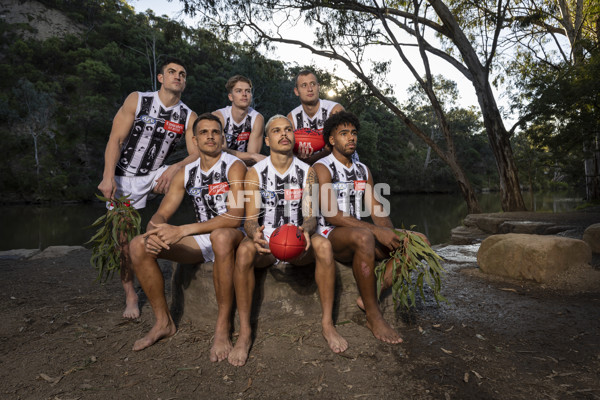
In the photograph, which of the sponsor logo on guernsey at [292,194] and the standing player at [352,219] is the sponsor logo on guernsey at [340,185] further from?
the sponsor logo on guernsey at [292,194]

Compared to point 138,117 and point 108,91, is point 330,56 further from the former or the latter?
point 108,91

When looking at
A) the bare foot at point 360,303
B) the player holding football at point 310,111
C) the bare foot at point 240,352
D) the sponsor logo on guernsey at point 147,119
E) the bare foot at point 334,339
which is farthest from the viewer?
the player holding football at point 310,111

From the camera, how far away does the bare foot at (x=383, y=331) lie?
9.79ft

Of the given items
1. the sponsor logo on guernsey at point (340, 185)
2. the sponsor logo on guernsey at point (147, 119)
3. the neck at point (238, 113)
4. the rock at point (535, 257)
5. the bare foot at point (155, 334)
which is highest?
the neck at point (238, 113)

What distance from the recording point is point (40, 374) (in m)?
2.59

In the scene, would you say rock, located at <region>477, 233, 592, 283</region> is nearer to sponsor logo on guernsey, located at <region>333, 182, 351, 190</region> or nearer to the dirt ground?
the dirt ground

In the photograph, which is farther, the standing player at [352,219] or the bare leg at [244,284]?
the standing player at [352,219]

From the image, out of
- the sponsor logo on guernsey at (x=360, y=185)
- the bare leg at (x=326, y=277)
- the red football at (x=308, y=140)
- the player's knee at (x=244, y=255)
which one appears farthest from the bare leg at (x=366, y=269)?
the red football at (x=308, y=140)

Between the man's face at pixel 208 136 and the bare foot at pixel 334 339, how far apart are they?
1.76m

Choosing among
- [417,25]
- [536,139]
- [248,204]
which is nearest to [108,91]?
[417,25]

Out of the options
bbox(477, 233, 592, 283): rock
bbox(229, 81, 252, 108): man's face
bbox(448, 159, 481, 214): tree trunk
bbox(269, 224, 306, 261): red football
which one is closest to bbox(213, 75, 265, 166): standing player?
bbox(229, 81, 252, 108): man's face

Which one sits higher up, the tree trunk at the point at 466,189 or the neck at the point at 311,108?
the neck at the point at 311,108

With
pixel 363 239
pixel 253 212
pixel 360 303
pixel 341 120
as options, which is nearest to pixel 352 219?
pixel 363 239

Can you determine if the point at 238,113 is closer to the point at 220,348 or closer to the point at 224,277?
the point at 224,277
